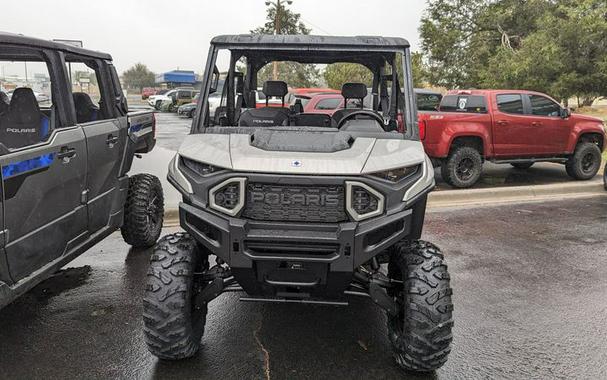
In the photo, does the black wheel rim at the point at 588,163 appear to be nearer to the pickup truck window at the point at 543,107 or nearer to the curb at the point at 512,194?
the curb at the point at 512,194

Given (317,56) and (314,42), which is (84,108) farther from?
(314,42)

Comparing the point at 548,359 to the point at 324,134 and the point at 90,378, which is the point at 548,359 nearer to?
the point at 324,134

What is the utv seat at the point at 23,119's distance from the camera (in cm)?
413

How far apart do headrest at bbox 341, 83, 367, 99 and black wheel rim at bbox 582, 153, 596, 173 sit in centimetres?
768

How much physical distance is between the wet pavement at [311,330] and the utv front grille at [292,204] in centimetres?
103

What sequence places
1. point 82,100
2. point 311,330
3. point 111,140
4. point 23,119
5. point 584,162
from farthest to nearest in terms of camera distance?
point 584,162 < point 82,100 < point 111,140 < point 23,119 < point 311,330

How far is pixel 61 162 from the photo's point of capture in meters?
3.64

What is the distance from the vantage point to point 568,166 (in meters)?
10.4

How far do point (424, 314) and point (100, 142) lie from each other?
2.99 meters

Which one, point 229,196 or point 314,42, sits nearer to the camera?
Answer: point 229,196

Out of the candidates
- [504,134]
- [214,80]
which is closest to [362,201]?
[214,80]

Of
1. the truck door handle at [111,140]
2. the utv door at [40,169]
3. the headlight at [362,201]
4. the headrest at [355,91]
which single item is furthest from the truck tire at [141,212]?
the headlight at [362,201]

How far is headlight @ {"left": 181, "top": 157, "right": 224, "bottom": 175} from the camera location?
301 centimetres

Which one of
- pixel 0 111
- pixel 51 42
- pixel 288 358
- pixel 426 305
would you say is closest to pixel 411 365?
pixel 426 305
